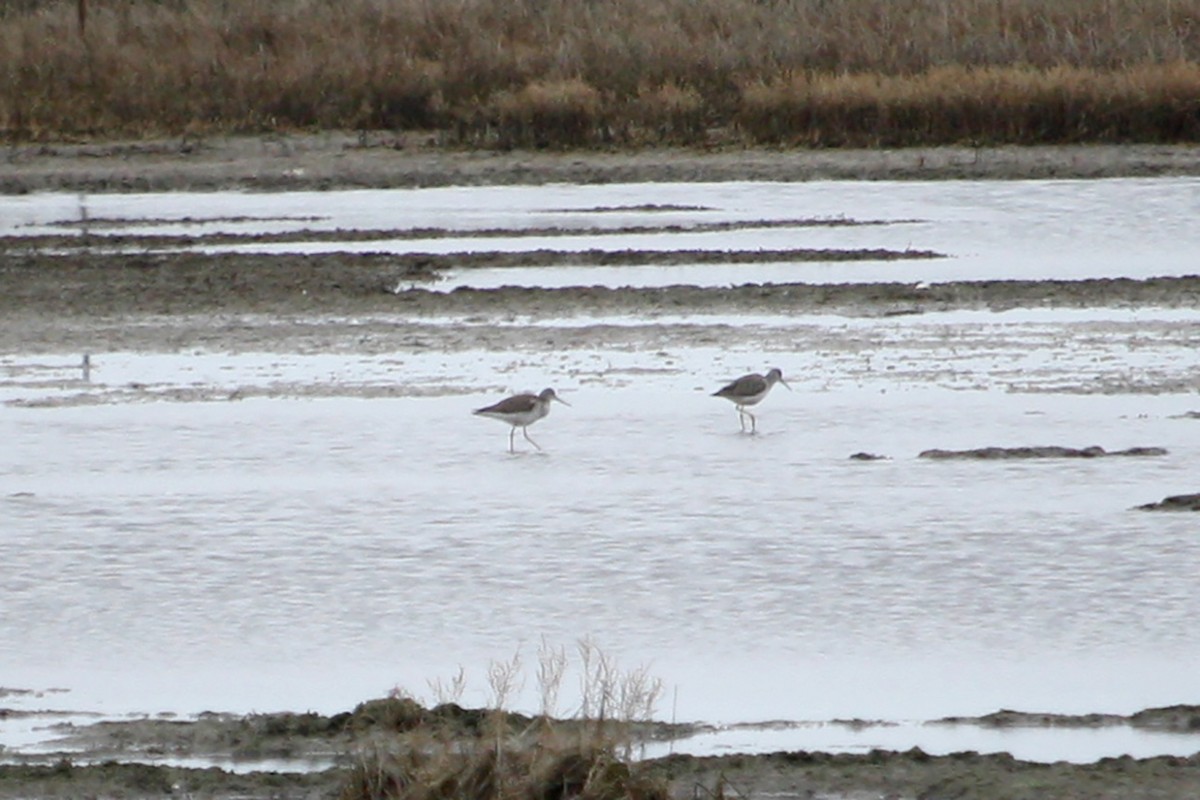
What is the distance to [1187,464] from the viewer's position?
38.4 feet

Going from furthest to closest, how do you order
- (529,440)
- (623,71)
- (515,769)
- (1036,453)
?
(623,71)
(529,440)
(1036,453)
(515,769)

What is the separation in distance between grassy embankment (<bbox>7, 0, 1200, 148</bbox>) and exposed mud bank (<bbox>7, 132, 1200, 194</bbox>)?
2.43ft

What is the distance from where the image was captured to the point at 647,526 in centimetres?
1069

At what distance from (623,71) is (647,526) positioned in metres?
23.4

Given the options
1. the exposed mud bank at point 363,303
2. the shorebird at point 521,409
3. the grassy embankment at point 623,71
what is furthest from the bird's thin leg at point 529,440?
the grassy embankment at point 623,71

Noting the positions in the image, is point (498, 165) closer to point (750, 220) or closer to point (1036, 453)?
point (750, 220)

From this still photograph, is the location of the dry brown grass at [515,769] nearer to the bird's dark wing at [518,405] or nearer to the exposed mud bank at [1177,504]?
the exposed mud bank at [1177,504]

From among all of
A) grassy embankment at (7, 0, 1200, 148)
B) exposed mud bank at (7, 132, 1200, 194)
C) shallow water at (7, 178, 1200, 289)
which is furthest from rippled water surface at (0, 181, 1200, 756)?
grassy embankment at (7, 0, 1200, 148)

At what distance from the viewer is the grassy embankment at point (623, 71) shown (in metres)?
29.8

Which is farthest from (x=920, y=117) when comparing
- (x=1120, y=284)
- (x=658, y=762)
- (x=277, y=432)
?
(x=658, y=762)

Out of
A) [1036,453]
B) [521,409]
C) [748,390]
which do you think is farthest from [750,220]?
[1036,453]

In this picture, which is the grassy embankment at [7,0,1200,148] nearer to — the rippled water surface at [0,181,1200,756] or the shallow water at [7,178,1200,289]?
the shallow water at [7,178,1200,289]

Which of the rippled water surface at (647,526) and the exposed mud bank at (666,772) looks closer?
the exposed mud bank at (666,772)

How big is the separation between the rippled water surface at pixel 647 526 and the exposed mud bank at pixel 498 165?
416 inches
